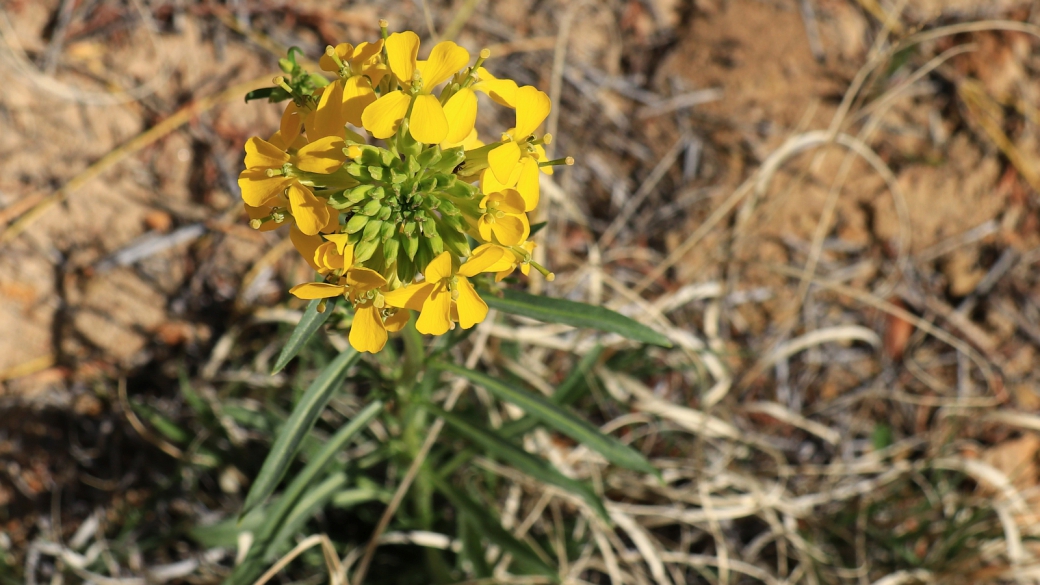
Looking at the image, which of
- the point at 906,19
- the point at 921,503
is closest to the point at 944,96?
the point at 906,19

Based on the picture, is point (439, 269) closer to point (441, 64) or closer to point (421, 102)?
point (421, 102)

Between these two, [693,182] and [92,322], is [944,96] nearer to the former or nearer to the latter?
[693,182]

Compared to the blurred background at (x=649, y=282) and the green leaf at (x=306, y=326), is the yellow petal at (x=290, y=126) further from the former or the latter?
the blurred background at (x=649, y=282)

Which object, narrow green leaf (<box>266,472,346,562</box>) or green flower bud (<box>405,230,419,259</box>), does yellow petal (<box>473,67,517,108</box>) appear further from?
narrow green leaf (<box>266,472,346,562</box>)

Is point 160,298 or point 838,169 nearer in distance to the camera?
point 160,298

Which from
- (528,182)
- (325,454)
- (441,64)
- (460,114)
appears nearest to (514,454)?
(325,454)

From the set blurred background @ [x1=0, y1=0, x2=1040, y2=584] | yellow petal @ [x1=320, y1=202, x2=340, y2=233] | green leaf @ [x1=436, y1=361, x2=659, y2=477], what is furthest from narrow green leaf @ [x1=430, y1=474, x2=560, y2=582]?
yellow petal @ [x1=320, y1=202, x2=340, y2=233]

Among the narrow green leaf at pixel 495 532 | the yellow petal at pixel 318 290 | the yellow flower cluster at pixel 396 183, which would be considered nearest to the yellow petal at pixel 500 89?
the yellow flower cluster at pixel 396 183

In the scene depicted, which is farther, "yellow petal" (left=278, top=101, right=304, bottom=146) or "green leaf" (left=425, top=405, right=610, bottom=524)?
"green leaf" (left=425, top=405, right=610, bottom=524)
